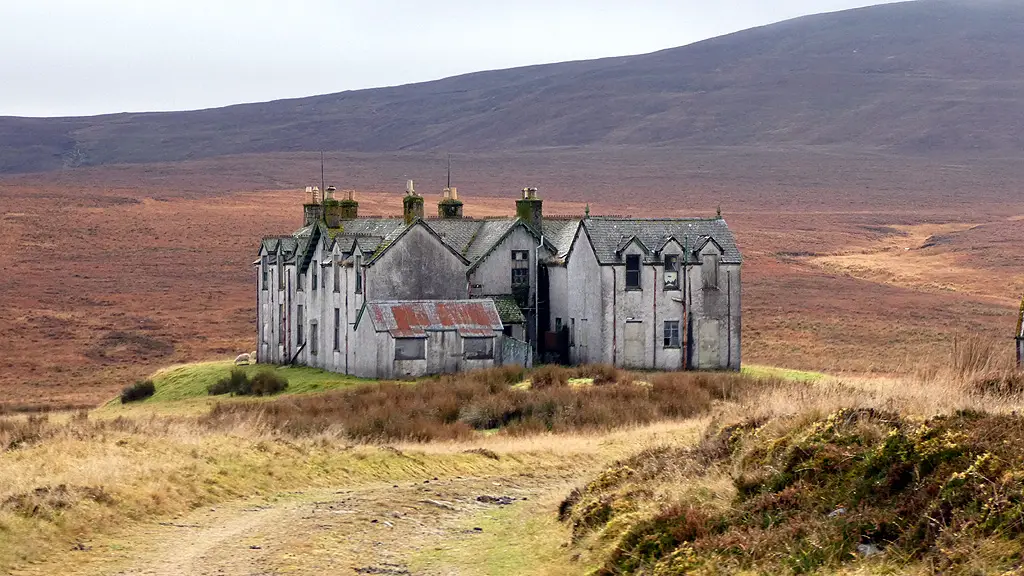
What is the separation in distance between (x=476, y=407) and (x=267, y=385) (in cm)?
1285

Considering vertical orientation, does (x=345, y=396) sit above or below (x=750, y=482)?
below

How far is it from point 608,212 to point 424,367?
91.0 metres

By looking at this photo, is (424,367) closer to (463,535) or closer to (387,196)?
(463,535)

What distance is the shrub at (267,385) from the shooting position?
46.5 meters

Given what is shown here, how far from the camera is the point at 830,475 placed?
1382 cm

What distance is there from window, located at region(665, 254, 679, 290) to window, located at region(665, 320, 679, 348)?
1234 mm

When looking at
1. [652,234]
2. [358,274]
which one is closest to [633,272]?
[652,234]

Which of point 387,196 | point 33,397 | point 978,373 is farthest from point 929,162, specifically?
point 978,373

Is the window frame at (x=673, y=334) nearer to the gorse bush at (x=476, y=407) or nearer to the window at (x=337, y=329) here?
the gorse bush at (x=476, y=407)

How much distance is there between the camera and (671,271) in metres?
50.9

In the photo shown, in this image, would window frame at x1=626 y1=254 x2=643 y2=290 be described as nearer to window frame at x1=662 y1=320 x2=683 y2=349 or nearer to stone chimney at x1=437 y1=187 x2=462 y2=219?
window frame at x1=662 y1=320 x2=683 y2=349

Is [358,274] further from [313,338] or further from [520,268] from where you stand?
[520,268]

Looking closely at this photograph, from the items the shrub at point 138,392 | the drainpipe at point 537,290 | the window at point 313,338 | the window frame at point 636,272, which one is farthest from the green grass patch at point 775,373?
the shrub at point 138,392

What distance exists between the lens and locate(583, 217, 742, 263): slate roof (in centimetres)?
5050
